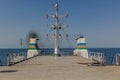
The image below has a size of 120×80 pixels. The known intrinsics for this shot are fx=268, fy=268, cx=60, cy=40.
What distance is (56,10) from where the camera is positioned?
46500mm

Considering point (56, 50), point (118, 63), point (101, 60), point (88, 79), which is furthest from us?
point (56, 50)

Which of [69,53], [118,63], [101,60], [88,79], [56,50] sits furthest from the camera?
[69,53]

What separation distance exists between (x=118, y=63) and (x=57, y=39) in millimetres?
20859

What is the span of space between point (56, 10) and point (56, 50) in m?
6.94

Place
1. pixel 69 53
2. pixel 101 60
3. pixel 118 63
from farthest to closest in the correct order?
pixel 69 53 < pixel 101 60 < pixel 118 63

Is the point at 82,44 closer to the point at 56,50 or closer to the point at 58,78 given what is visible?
the point at 56,50

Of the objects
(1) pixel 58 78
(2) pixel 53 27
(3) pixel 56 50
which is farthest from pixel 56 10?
(1) pixel 58 78

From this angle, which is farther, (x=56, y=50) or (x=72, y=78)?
(x=56, y=50)

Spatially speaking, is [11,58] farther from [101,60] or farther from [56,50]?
[56,50]

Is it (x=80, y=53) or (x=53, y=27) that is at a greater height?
(x=53, y=27)

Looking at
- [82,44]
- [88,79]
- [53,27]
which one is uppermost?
[53,27]

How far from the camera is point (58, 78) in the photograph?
15.9m

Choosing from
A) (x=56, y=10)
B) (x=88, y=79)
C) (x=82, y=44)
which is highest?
(x=56, y=10)

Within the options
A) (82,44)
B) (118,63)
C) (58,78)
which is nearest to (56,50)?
(82,44)
